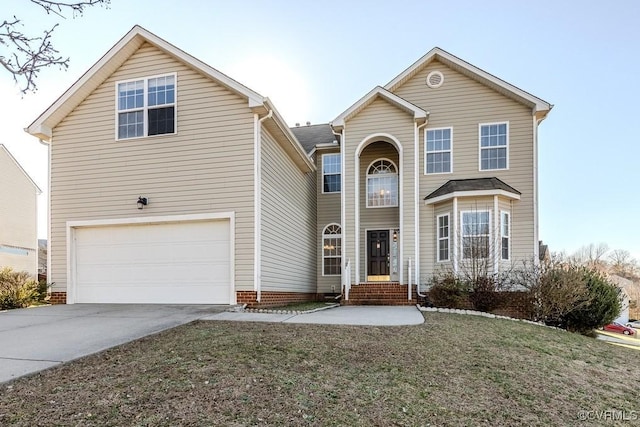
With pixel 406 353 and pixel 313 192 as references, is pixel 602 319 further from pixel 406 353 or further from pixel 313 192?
pixel 313 192

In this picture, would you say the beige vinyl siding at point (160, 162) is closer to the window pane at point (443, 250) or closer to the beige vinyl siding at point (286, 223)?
the beige vinyl siding at point (286, 223)

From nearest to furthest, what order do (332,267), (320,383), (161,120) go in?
(320,383) → (161,120) → (332,267)

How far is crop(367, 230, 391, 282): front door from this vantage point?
14.4 m

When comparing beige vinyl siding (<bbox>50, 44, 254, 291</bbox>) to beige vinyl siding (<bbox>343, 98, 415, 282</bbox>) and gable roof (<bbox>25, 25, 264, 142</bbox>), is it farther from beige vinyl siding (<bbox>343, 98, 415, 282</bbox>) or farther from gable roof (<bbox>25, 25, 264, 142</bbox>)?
beige vinyl siding (<bbox>343, 98, 415, 282</bbox>)

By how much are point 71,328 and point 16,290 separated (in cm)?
453

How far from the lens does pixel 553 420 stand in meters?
3.84

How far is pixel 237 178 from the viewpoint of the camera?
32.6 feet

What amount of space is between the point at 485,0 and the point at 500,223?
7298mm

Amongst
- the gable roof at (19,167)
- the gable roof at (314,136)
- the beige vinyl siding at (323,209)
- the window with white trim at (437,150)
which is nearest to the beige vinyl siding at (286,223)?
the beige vinyl siding at (323,209)

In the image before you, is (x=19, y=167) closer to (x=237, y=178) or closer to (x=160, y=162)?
(x=160, y=162)

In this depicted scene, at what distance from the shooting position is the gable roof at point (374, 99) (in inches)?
498

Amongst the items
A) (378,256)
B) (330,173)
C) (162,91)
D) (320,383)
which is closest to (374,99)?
(330,173)

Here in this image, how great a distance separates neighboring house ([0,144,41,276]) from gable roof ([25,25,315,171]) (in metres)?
14.4

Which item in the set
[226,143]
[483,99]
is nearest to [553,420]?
[226,143]
